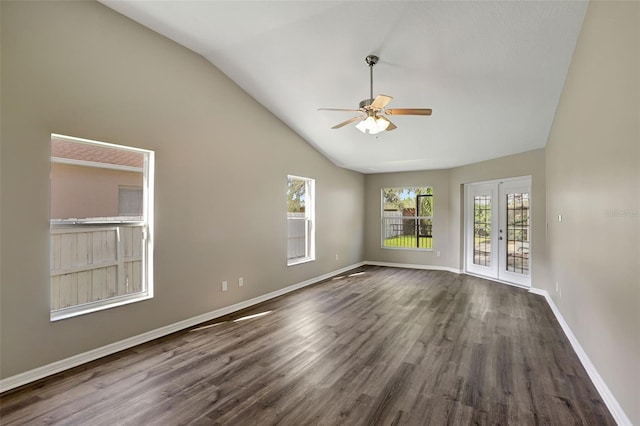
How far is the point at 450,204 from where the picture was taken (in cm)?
750

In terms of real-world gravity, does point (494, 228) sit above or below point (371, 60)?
below

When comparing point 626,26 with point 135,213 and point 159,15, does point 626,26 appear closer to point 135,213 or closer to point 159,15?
point 159,15

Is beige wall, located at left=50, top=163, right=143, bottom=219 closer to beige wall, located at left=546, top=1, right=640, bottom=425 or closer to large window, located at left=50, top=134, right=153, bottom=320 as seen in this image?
large window, located at left=50, top=134, right=153, bottom=320

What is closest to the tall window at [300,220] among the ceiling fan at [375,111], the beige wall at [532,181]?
the ceiling fan at [375,111]

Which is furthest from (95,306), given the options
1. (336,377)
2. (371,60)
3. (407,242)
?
(407,242)

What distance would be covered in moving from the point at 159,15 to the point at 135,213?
208cm

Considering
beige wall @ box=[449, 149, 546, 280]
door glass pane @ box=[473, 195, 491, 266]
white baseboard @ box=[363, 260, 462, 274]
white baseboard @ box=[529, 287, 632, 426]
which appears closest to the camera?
white baseboard @ box=[529, 287, 632, 426]

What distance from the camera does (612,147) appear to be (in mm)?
2170

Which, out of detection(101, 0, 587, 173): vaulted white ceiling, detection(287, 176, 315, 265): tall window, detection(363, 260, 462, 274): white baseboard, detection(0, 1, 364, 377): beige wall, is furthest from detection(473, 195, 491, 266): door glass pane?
detection(0, 1, 364, 377): beige wall

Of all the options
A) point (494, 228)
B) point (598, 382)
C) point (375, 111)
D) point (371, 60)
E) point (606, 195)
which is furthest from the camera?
point (494, 228)

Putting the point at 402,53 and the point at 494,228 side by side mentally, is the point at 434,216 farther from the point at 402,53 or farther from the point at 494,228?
the point at 402,53

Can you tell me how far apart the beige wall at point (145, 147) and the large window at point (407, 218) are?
11.1ft

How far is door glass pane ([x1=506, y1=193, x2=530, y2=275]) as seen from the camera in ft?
19.2

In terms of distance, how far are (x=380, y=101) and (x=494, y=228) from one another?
475 centimetres
